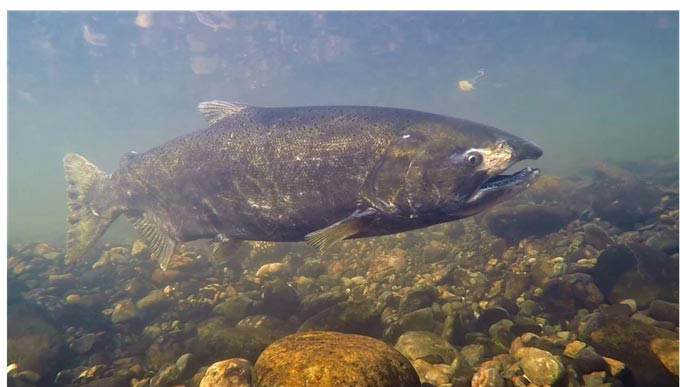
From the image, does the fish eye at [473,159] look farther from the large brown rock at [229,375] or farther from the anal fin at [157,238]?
the anal fin at [157,238]

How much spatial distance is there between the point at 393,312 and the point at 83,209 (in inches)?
223

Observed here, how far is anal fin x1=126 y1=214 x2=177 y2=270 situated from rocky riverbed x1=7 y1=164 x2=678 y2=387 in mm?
854

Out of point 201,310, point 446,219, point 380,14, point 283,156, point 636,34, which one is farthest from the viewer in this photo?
point 636,34

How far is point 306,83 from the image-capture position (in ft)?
138

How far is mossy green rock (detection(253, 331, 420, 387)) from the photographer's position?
2.59 meters

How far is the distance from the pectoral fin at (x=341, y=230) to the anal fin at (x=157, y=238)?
2.87 metres

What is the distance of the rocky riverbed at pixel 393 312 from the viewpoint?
9.95 ft

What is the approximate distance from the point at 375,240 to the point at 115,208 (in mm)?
4900

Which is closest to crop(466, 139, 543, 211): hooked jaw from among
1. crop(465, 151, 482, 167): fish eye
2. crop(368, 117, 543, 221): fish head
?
crop(368, 117, 543, 221): fish head

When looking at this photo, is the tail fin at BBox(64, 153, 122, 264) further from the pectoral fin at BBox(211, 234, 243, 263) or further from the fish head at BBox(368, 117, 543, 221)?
the fish head at BBox(368, 117, 543, 221)

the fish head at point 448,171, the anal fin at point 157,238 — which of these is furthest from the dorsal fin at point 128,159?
the fish head at point 448,171

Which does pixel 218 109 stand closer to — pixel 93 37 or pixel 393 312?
pixel 393 312

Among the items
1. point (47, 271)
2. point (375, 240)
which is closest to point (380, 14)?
point (375, 240)

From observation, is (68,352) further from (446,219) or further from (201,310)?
(446,219)
